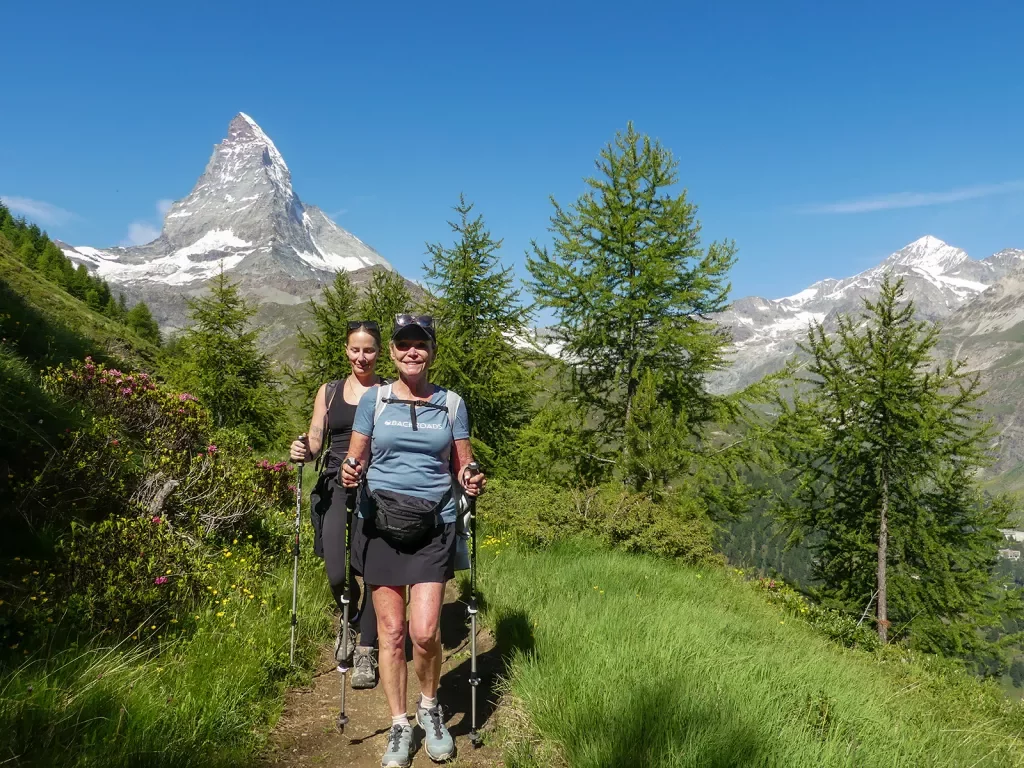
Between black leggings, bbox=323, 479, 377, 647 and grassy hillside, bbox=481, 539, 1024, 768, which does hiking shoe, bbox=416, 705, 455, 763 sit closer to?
grassy hillside, bbox=481, 539, 1024, 768

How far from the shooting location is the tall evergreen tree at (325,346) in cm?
2275

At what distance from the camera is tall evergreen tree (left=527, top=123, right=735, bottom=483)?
1319cm

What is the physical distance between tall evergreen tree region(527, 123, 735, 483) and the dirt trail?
8.24 metres

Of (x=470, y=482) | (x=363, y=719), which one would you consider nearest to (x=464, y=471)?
(x=470, y=482)

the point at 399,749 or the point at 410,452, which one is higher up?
the point at 410,452

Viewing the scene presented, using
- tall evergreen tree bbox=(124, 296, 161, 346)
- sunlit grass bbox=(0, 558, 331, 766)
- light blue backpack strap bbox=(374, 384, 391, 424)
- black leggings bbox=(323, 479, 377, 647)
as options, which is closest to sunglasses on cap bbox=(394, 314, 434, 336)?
light blue backpack strap bbox=(374, 384, 391, 424)

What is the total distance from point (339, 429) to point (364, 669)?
1.88 meters

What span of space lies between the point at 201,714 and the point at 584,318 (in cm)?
1176

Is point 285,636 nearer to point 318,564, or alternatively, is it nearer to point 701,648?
point 318,564

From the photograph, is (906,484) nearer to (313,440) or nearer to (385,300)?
(385,300)

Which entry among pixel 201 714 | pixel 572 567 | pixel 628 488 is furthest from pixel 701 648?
pixel 628 488

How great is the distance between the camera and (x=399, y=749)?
3432 mm

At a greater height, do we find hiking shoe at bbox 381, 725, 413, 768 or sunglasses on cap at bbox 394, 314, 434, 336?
sunglasses on cap at bbox 394, 314, 434, 336

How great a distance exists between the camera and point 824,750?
2865 millimetres
